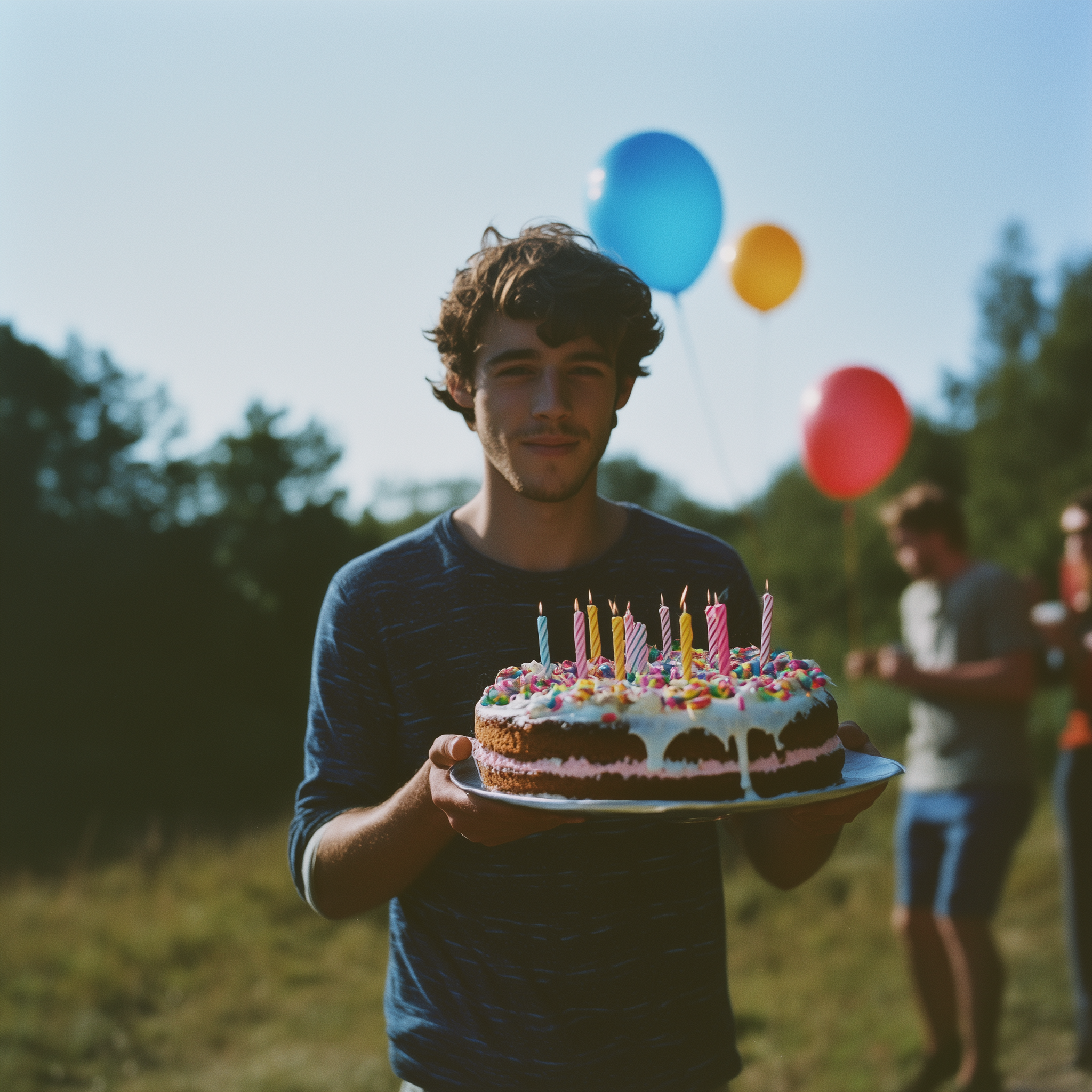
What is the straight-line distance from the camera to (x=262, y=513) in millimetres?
5199

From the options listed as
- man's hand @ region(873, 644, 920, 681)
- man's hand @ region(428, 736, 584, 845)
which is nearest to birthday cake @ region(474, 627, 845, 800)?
man's hand @ region(428, 736, 584, 845)

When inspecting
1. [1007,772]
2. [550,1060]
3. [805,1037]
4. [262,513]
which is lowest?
[805,1037]

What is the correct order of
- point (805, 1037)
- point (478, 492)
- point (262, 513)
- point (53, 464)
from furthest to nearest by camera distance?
point (53, 464) < point (805, 1037) < point (262, 513) < point (478, 492)

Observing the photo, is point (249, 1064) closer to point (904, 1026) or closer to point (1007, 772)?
point (904, 1026)

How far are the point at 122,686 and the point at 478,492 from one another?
613cm

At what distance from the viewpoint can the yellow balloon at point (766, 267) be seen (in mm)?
5410

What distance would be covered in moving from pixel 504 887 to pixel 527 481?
82 cm

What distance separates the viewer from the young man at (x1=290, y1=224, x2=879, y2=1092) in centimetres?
182

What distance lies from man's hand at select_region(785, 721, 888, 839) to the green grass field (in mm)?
4257

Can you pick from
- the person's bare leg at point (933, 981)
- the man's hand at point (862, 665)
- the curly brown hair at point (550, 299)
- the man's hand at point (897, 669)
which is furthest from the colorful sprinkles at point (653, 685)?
the person's bare leg at point (933, 981)

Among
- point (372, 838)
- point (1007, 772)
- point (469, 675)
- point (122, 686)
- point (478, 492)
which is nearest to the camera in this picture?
point (372, 838)

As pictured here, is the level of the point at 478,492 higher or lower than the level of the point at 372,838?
higher

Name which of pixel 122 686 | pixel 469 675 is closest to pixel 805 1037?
pixel 469 675

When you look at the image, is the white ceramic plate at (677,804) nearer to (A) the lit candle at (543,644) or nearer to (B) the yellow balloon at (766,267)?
(A) the lit candle at (543,644)
